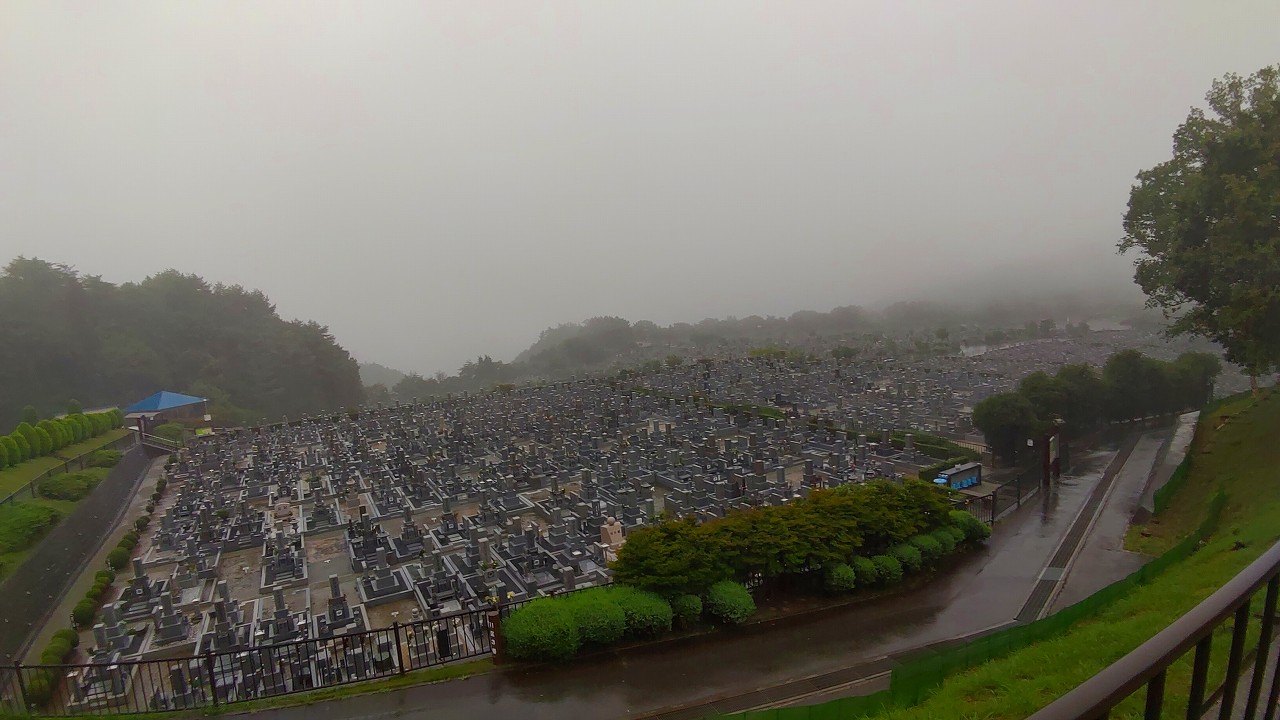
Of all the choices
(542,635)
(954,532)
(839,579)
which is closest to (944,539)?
(954,532)

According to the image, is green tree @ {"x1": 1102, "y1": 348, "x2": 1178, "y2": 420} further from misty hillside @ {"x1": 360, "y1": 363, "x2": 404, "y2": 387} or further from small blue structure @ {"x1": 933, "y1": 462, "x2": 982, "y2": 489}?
misty hillside @ {"x1": 360, "y1": 363, "x2": 404, "y2": 387}

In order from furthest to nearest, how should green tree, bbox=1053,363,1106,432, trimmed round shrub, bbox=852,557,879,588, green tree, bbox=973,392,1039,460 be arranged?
1. green tree, bbox=1053,363,1106,432
2. green tree, bbox=973,392,1039,460
3. trimmed round shrub, bbox=852,557,879,588

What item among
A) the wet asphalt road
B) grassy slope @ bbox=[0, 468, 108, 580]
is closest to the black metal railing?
the wet asphalt road

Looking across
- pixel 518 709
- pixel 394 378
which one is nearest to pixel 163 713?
pixel 518 709

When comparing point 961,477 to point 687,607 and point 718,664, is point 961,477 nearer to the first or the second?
point 687,607

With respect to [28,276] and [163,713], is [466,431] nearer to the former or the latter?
[163,713]

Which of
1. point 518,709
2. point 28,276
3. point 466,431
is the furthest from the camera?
point 28,276

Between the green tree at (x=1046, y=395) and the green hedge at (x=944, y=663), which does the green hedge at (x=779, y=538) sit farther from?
the green tree at (x=1046, y=395)
